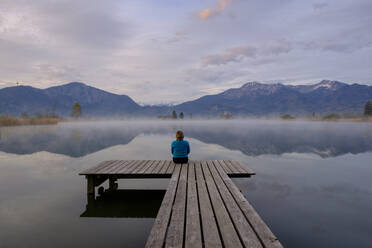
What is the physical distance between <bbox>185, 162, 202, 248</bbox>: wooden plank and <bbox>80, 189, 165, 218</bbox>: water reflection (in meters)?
1.59

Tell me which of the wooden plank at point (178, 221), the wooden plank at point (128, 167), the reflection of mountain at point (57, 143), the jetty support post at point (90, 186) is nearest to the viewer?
the wooden plank at point (178, 221)

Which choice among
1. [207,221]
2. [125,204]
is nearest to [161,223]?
[207,221]

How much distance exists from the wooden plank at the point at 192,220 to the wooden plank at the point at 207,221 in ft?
0.30

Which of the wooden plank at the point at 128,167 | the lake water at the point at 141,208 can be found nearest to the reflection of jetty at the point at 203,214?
the wooden plank at the point at 128,167

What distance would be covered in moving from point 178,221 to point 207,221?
20.9 inches

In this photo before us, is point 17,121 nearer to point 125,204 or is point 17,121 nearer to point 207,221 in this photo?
point 125,204

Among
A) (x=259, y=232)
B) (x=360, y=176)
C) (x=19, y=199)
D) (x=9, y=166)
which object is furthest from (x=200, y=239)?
(x=9, y=166)

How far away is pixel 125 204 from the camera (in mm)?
7113

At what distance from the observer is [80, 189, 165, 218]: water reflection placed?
20.7 feet

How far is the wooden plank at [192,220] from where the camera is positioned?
3.21m

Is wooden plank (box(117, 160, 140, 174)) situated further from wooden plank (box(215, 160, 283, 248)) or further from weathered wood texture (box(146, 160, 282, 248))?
wooden plank (box(215, 160, 283, 248))

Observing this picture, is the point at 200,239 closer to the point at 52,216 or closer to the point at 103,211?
the point at 103,211

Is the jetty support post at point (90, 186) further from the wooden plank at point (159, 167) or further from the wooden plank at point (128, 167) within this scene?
the wooden plank at point (159, 167)

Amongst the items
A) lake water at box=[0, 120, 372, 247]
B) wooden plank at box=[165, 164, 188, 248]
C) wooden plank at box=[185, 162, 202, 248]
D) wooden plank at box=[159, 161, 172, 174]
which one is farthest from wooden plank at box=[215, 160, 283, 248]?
wooden plank at box=[159, 161, 172, 174]
